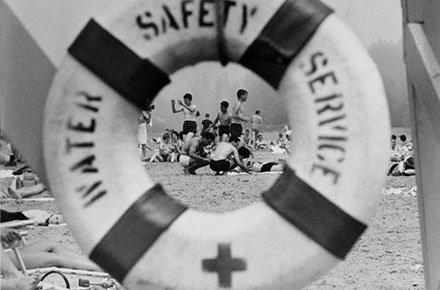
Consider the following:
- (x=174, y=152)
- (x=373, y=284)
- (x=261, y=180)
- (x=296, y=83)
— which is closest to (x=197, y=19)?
(x=296, y=83)

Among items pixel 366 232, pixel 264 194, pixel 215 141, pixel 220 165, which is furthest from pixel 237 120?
pixel 264 194

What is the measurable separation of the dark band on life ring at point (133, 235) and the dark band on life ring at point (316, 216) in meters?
0.18

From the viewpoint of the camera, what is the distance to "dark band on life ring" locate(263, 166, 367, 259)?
1425 mm

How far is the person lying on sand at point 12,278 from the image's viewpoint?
2.53 m

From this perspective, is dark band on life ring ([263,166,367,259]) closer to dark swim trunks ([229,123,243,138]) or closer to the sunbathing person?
the sunbathing person

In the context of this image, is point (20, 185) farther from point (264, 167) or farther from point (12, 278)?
point (12, 278)

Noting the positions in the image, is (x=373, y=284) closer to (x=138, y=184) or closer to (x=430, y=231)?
(x=430, y=231)

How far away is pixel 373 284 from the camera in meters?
3.10

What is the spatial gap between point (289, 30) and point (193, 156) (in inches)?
196

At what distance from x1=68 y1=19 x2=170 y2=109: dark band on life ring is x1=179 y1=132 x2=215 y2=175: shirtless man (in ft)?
16.0

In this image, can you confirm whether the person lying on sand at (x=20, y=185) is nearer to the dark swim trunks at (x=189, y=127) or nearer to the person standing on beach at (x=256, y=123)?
the dark swim trunks at (x=189, y=127)

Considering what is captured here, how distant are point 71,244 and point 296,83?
259 centimetres

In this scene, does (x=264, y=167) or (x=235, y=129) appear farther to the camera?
(x=235, y=129)

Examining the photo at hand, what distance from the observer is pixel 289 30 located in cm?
145
